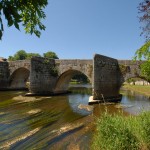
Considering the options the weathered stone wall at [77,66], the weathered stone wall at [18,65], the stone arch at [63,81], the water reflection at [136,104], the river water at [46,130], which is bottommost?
the river water at [46,130]

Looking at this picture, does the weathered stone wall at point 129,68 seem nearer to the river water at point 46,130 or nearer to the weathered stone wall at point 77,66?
the weathered stone wall at point 77,66

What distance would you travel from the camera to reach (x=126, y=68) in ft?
72.4

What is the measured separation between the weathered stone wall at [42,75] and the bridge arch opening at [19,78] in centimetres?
809

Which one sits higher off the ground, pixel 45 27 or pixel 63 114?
pixel 45 27

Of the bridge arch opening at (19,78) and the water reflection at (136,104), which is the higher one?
the bridge arch opening at (19,78)

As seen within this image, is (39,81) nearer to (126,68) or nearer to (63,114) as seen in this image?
(126,68)

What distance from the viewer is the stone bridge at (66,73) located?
2033 cm

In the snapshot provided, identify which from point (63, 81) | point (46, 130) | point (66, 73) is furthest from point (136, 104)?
point (46, 130)

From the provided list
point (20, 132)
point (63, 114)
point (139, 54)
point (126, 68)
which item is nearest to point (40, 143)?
point (20, 132)

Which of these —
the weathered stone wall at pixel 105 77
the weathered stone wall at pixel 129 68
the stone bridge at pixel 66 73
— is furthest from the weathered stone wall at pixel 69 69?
the weathered stone wall at pixel 129 68

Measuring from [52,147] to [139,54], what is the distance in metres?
4.72

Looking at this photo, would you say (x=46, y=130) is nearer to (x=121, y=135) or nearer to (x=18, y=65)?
(x=121, y=135)

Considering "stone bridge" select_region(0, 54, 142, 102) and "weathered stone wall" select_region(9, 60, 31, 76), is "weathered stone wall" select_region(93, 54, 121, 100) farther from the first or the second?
"weathered stone wall" select_region(9, 60, 31, 76)

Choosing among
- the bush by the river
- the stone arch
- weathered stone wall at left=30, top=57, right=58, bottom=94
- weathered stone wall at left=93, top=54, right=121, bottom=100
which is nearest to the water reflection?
weathered stone wall at left=93, top=54, right=121, bottom=100
